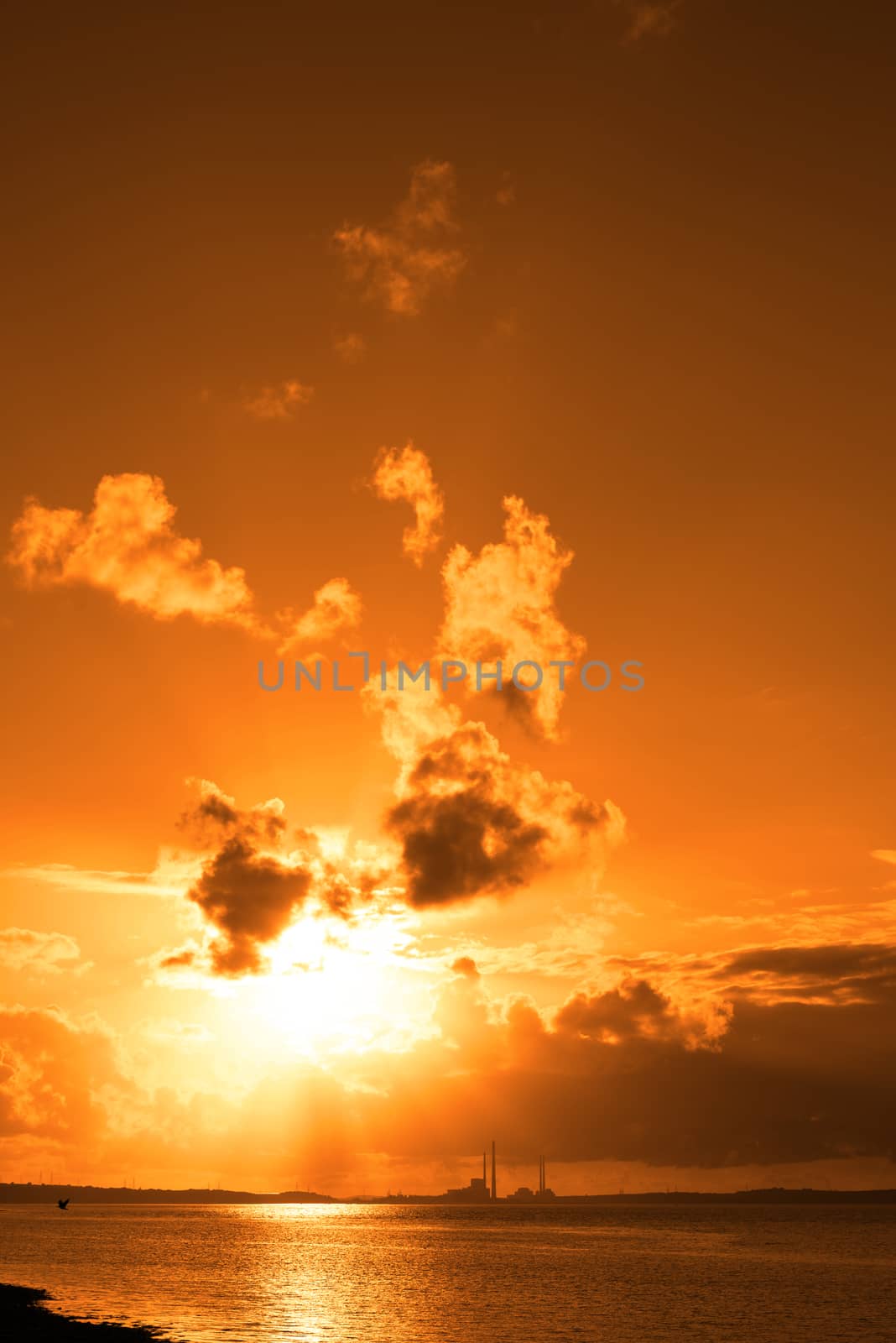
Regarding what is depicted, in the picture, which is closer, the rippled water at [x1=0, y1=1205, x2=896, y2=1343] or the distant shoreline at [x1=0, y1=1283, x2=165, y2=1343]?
the distant shoreline at [x1=0, y1=1283, x2=165, y2=1343]

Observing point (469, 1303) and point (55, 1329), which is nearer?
point (55, 1329)

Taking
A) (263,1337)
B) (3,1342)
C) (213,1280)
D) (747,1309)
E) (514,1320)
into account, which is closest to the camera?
(3,1342)

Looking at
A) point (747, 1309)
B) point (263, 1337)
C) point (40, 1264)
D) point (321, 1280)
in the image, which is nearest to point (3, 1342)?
point (263, 1337)

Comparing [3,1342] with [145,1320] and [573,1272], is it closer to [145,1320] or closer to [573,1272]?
[145,1320]

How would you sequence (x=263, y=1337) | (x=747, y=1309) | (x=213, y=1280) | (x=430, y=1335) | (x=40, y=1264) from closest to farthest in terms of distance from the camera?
(x=263, y=1337) < (x=430, y=1335) < (x=747, y=1309) < (x=213, y=1280) < (x=40, y=1264)

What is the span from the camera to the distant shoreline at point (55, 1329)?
89.6 metres

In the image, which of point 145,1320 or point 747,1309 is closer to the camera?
point 145,1320

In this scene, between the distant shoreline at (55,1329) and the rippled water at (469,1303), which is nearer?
the distant shoreline at (55,1329)

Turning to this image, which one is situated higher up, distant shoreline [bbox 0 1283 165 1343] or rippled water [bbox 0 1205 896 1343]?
distant shoreline [bbox 0 1283 165 1343]

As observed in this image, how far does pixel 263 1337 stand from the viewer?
106 meters

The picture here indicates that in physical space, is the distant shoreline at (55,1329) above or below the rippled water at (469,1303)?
above

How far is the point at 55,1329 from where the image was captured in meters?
96.0

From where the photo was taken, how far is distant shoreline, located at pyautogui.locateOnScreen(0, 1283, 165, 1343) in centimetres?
8956

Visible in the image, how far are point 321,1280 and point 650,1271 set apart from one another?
2301 inches
